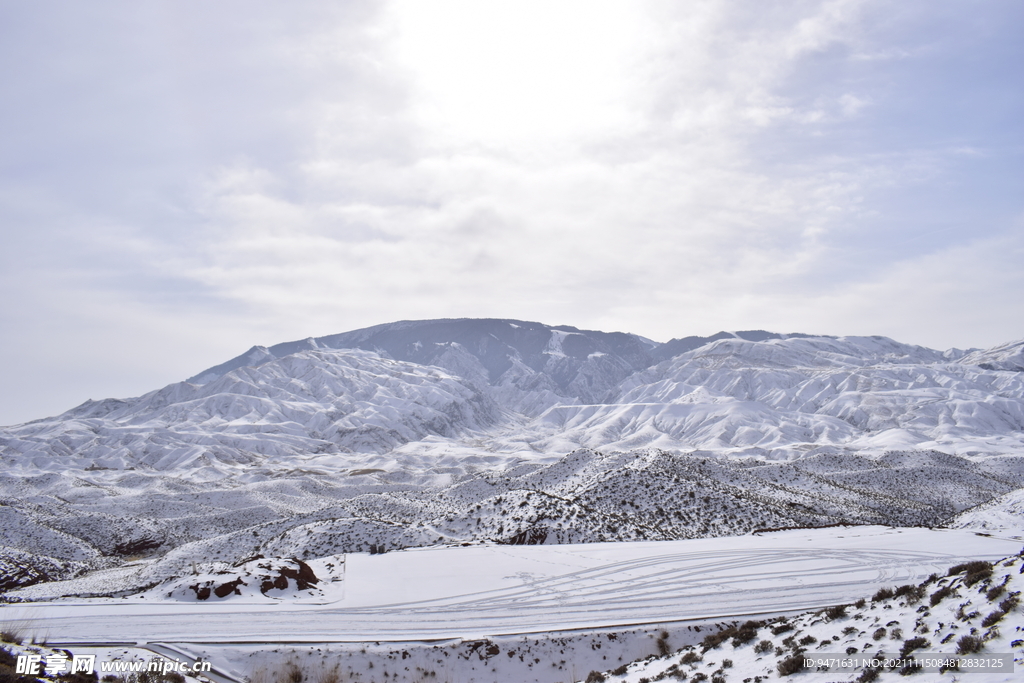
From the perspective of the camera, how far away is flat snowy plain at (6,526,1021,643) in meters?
19.3

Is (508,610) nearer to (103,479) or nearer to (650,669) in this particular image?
(650,669)

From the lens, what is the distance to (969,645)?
914 centimetres

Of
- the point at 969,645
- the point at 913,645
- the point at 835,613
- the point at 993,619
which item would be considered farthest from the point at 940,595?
the point at 969,645

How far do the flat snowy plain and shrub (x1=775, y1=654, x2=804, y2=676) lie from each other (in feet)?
27.9

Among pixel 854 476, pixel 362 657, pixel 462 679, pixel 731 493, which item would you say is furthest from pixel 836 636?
pixel 854 476

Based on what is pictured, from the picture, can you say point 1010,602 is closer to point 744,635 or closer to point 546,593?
point 744,635

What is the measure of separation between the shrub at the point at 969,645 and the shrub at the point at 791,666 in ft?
9.51

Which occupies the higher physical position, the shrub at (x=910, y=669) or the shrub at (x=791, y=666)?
the shrub at (x=910, y=669)

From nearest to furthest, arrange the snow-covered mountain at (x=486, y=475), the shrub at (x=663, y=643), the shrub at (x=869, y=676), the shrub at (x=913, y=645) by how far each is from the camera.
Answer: the shrub at (x=869, y=676) < the shrub at (x=913, y=645) < the shrub at (x=663, y=643) < the snow-covered mountain at (x=486, y=475)

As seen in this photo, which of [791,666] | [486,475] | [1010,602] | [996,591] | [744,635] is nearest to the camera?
[1010,602]

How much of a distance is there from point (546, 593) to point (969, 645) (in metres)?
16.1

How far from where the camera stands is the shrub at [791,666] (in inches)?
439

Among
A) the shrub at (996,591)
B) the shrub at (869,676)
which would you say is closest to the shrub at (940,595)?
the shrub at (996,591)

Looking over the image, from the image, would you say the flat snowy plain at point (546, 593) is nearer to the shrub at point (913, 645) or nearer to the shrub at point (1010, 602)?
the shrub at point (913, 645)
